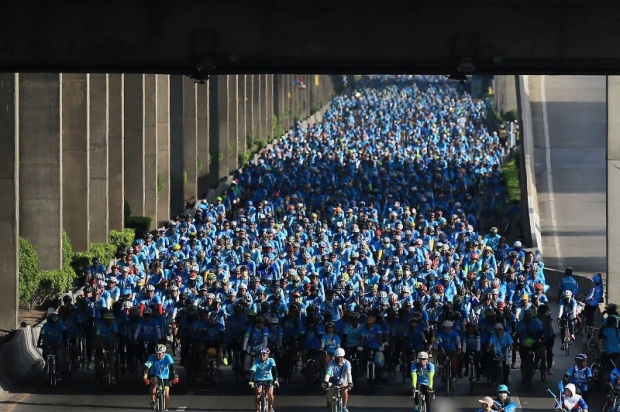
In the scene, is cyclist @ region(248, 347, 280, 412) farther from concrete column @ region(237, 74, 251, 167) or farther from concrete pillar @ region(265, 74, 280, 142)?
concrete pillar @ region(265, 74, 280, 142)

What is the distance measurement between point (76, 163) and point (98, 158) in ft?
8.36

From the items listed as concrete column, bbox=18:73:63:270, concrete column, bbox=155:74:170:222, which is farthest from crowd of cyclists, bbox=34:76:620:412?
concrete column, bbox=155:74:170:222

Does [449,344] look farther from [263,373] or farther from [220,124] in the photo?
[220,124]

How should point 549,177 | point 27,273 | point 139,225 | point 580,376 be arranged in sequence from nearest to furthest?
point 580,376 → point 27,273 → point 139,225 → point 549,177

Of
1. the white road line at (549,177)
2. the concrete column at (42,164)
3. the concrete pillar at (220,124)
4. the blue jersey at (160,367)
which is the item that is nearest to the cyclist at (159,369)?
the blue jersey at (160,367)

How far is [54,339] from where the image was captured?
88.9ft

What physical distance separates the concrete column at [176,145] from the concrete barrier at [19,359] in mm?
28755

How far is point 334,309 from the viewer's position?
29.3m

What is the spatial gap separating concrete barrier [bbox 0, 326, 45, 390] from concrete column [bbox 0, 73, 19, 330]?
3201mm

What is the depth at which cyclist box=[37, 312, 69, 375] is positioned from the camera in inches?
1066

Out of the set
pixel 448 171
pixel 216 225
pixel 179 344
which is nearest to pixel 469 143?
pixel 448 171

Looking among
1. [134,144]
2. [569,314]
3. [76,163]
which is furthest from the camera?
[134,144]

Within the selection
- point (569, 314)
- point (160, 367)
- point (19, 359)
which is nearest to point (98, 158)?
point (19, 359)

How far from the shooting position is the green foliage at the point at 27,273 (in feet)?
118
